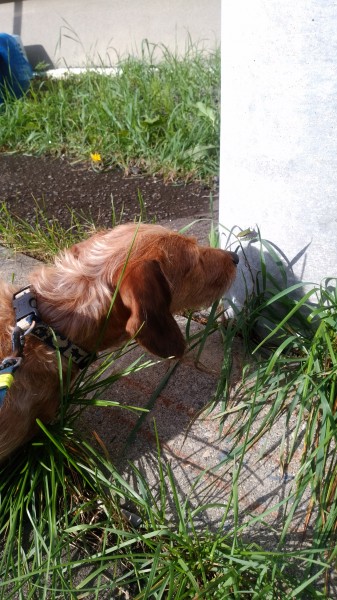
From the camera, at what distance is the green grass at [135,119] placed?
5.76m

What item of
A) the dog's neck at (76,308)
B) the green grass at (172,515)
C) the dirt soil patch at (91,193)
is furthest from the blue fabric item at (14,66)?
→ the green grass at (172,515)

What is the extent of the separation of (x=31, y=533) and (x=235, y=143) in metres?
2.10

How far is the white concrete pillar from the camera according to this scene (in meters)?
2.66

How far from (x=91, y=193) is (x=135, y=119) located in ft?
3.09

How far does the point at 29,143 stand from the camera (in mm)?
6637

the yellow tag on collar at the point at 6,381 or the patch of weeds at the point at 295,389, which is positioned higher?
the yellow tag on collar at the point at 6,381

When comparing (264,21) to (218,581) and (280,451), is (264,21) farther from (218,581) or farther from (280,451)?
(218,581)

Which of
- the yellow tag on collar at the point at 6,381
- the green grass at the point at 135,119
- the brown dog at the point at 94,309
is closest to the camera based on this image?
the yellow tag on collar at the point at 6,381

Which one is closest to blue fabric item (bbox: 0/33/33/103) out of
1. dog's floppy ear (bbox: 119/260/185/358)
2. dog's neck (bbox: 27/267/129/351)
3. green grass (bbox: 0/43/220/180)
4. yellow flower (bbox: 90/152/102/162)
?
green grass (bbox: 0/43/220/180)

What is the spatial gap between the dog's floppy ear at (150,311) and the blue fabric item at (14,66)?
5.43m

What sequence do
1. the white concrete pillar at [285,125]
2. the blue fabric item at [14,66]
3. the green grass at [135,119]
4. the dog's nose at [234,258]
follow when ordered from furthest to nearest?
the blue fabric item at [14,66], the green grass at [135,119], the dog's nose at [234,258], the white concrete pillar at [285,125]

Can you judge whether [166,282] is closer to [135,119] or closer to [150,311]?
[150,311]

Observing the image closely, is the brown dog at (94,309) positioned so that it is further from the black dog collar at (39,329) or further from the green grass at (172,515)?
the green grass at (172,515)

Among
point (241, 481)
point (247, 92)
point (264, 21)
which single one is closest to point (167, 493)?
point (241, 481)
